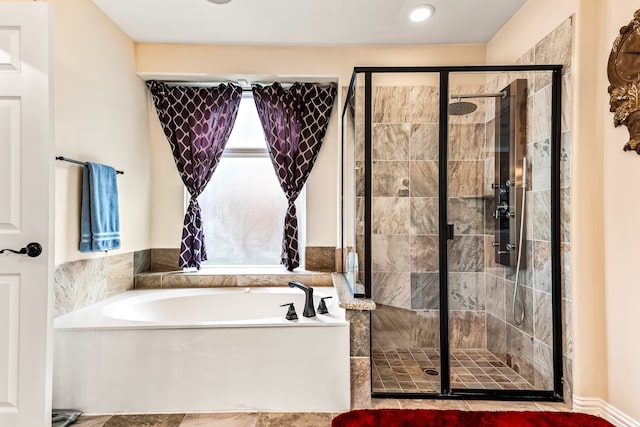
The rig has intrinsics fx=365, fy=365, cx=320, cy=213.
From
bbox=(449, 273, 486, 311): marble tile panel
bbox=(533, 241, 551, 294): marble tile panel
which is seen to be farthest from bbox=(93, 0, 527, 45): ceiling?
bbox=(449, 273, 486, 311): marble tile panel

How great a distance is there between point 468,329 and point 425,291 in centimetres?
37

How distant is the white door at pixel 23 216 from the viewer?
1.69 m

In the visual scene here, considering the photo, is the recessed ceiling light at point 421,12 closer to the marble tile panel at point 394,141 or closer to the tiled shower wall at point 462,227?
the tiled shower wall at point 462,227

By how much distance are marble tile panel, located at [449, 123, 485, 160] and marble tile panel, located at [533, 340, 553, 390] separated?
1.24 meters

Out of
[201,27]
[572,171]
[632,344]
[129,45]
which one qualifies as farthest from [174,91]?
[632,344]

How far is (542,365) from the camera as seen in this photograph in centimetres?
221

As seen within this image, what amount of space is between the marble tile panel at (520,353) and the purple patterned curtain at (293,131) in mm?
1703

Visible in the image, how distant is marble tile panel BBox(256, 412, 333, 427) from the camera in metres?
1.91

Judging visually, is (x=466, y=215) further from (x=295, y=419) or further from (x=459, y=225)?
(x=295, y=419)

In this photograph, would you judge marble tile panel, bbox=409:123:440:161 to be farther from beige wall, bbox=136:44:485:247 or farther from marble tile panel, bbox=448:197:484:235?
beige wall, bbox=136:44:485:247

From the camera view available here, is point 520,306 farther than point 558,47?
Yes

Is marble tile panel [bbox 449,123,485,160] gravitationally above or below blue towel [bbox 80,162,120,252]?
above

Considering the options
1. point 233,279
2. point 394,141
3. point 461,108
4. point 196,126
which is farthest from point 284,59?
point 233,279

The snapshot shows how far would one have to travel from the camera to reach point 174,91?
3174 millimetres
